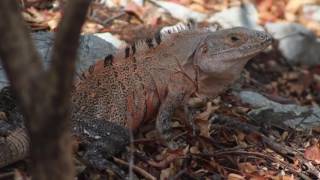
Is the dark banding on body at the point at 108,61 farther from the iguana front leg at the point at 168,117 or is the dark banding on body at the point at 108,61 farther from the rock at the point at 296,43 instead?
the rock at the point at 296,43

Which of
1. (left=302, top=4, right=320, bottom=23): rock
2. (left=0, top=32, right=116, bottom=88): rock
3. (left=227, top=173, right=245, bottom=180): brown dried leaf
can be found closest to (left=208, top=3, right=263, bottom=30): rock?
(left=302, top=4, right=320, bottom=23): rock

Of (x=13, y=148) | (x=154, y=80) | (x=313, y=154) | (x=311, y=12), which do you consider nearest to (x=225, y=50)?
(x=154, y=80)

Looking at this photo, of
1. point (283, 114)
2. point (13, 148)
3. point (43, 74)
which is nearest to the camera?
point (43, 74)

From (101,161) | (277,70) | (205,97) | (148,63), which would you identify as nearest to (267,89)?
(277,70)

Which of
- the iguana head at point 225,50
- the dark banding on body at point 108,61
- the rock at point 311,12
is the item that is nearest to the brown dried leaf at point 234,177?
the iguana head at point 225,50

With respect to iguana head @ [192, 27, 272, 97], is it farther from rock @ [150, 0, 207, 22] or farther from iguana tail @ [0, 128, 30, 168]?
rock @ [150, 0, 207, 22]

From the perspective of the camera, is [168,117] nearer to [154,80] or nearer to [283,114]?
[154,80]
